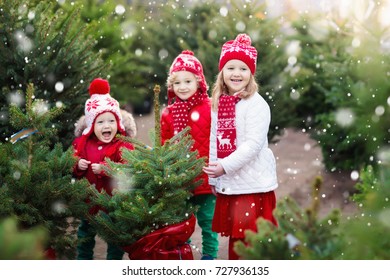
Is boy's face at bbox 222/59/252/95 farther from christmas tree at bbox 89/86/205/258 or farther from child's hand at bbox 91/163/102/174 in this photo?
child's hand at bbox 91/163/102/174

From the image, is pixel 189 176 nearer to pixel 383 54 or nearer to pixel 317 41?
pixel 383 54

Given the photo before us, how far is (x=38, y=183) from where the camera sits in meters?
4.37

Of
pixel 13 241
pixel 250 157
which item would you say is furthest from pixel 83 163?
pixel 13 241

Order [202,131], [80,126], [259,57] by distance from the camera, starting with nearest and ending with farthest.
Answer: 1. [202,131]
2. [80,126]
3. [259,57]

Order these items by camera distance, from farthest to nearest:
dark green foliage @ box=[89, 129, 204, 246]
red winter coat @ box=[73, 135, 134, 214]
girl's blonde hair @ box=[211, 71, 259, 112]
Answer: red winter coat @ box=[73, 135, 134, 214], girl's blonde hair @ box=[211, 71, 259, 112], dark green foliage @ box=[89, 129, 204, 246]

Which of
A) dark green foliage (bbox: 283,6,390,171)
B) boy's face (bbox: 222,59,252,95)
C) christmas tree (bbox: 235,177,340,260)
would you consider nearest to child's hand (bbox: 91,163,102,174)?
boy's face (bbox: 222,59,252,95)

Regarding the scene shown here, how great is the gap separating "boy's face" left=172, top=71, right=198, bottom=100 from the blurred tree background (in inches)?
→ 39.7

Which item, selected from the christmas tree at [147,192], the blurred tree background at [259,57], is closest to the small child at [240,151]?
the christmas tree at [147,192]

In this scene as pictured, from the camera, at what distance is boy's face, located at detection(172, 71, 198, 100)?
534 cm

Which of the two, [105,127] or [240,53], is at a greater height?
[240,53]

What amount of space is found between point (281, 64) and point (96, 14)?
9.20ft

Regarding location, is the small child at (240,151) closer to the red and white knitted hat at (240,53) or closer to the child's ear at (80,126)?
the red and white knitted hat at (240,53)

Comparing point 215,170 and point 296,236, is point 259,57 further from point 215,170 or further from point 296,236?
point 296,236

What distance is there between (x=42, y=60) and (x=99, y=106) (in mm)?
839
